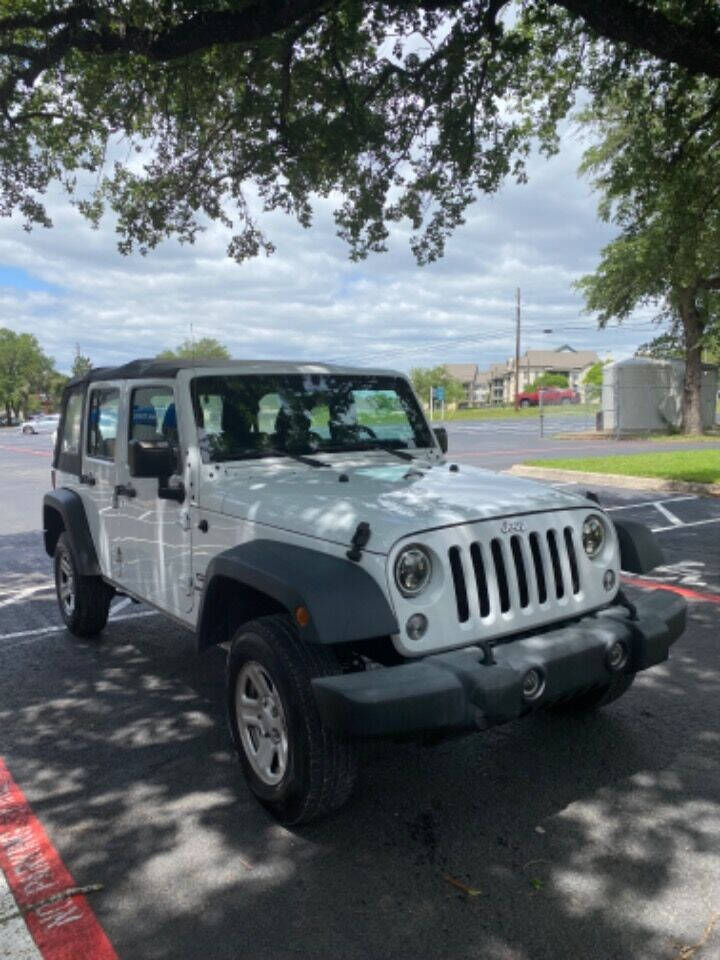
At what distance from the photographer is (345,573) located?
2.74 meters

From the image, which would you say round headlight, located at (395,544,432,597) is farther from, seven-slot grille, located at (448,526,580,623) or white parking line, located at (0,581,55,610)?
white parking line, located at (0,581,55,610)

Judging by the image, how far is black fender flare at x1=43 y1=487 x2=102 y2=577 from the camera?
5.16 metres

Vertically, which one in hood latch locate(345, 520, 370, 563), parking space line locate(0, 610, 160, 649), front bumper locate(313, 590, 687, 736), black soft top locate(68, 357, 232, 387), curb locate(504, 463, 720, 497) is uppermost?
black soft top locate(68, 357, 232, 387)

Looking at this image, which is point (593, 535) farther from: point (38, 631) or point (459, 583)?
point (38, 631)

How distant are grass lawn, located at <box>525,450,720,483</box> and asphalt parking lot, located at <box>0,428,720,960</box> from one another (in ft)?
30.0

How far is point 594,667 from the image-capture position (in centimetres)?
293

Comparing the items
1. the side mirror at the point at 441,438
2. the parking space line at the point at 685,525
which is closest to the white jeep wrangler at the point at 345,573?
the side mirror at the point at 441,438

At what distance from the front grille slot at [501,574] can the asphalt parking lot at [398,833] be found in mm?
657

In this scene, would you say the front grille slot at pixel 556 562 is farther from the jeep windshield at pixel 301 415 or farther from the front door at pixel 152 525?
the front door at pixel 152 525

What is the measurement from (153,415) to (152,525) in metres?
0.67

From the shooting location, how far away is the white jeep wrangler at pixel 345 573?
2.64m

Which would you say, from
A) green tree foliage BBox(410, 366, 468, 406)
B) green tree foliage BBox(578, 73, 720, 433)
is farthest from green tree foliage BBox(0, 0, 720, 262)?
green tree foliage BBox(410, 366, 468, 406)

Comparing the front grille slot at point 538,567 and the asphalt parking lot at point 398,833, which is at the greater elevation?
the front grille slot at point 538,567

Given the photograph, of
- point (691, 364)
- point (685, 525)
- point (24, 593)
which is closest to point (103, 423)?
point (24, 593)
